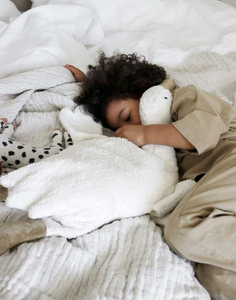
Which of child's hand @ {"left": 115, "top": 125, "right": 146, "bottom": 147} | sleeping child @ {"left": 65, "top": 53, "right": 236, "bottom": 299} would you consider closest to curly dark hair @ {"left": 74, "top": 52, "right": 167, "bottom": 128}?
sleeping child @ {"left": 65, "top": 53, "right": 236, "bottom": 299}

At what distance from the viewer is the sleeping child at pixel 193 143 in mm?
682

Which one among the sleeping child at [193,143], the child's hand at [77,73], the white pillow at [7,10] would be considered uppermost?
the white pillow at [7,10]

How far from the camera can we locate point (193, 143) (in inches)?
34.9

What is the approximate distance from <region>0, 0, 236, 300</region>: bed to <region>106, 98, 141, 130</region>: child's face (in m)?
0.08

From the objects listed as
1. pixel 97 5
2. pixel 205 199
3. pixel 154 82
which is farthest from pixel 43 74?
pixel 205 199

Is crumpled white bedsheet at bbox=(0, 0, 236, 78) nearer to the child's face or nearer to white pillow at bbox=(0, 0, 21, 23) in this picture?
white pillow at bbox=(0, 0, 21, 23)

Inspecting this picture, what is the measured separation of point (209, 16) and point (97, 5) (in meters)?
0.59

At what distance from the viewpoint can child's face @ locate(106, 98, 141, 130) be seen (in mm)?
1109

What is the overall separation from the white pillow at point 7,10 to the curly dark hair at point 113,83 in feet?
1.96

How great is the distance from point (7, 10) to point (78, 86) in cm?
61

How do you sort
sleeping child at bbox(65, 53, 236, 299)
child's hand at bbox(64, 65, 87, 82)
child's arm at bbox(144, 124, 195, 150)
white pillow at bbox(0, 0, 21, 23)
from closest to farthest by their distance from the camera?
sleeping child at bbox(65, 53, 236, 299), child's arm at bbox(144, 124, 195, 150), child's hand at bbox(64, 65, 87, 82), white pillow at bbox(0, 0, 21, 23)

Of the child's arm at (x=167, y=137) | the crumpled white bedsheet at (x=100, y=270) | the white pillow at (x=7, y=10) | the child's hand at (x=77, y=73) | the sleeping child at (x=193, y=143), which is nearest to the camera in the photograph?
the crumpled white bedsheet at (x=100, y=270)

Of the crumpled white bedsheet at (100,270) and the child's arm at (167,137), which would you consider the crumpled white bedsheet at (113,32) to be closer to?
the child's arm at (167,137)

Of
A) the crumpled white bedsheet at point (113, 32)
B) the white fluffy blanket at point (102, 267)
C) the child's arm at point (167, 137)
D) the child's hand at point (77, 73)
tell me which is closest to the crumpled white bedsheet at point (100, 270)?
the white fluffy blanket at point (102, 267)
